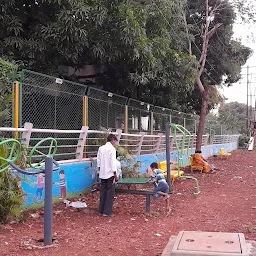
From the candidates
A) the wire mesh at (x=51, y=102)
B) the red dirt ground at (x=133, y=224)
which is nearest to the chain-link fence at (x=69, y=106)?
the wire mesh at (x=51, y=102)

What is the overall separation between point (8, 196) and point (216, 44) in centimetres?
1947

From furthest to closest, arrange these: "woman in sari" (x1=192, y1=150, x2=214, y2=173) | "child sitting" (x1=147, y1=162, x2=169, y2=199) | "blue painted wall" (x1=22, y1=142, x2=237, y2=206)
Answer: "woman in sari" (x1=192, y1=150, x2=214, y2=173), "child sitting" (x1=147, y1=162, x2=169, y2=199), "blue painted wall" (x1=22, y1=142, x2=237, y2=206)

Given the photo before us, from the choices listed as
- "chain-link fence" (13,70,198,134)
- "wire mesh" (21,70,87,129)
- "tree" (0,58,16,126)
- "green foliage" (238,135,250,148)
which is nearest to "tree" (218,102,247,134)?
"green foliage" (238,135,250,148)

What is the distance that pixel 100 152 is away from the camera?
7820 millimetres

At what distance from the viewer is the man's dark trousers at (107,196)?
751 centimetres

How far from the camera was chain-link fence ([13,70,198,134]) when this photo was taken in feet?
27.1

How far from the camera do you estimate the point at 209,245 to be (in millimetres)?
4574

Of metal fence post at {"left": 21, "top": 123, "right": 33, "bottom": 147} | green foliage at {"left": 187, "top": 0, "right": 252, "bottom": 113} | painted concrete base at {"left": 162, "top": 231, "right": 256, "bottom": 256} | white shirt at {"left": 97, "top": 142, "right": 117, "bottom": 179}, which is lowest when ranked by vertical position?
painted concrete base at {"left": 162, "top": 231, "right": 256, "bottom": 256}

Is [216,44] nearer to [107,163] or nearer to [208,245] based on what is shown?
[107,163]

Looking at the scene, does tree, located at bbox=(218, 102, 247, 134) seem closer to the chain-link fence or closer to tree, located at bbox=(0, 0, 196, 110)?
the chain-link fence

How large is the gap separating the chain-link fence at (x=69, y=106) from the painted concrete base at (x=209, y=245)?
418 cm

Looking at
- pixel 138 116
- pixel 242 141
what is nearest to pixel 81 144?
pixel 138 116

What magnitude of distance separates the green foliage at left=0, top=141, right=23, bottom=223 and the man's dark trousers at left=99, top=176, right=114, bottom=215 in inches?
67.4

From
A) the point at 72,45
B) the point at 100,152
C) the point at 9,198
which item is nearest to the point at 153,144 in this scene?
the point at 72,45
